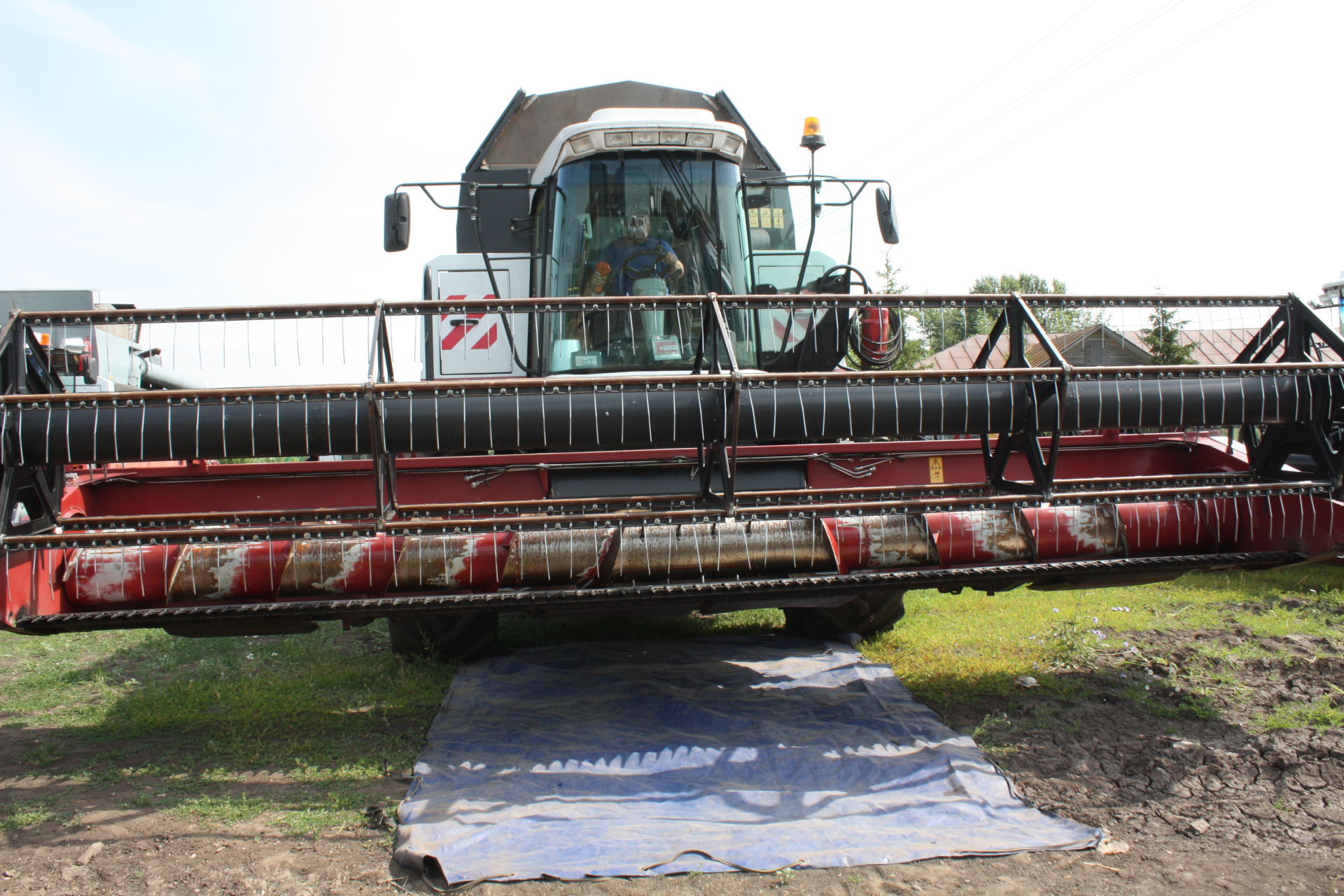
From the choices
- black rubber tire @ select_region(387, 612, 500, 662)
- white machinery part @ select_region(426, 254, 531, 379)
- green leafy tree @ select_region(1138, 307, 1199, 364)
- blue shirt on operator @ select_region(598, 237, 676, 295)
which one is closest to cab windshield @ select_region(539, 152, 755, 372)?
blue shirt on operator @ select_region(598, 237, 676, 295)

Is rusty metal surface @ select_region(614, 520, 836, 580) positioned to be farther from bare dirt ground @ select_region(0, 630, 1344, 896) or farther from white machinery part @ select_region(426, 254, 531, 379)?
white machinery part @ select_region(426, 254, 531, 379)

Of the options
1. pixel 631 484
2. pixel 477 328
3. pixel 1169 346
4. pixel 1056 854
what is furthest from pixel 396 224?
pixel 1169 346

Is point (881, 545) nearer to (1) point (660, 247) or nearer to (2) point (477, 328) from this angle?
(1) point (660, 247)

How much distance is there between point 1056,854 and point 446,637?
3.13 meters

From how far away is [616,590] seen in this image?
3.34 meters

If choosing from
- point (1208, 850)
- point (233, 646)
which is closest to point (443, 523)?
point (1208, 850)

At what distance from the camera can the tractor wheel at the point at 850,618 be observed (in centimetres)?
508

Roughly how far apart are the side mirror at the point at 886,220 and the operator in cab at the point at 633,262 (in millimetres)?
1276

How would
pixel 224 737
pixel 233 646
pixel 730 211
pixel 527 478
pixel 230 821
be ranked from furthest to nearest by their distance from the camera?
pixel 233 646 < pixel 730 211 < pixel 527 478 < pixel 224 737 < pixel 230 821

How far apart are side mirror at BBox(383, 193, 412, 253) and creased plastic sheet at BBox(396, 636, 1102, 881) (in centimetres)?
245

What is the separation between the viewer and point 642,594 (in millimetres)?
3367

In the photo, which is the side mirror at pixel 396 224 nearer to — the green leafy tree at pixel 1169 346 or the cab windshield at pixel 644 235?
the cab windshield at pixel 644 235

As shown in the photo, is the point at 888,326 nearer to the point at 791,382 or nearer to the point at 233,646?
the point at 791,382

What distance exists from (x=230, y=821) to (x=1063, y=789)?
2908 mm
